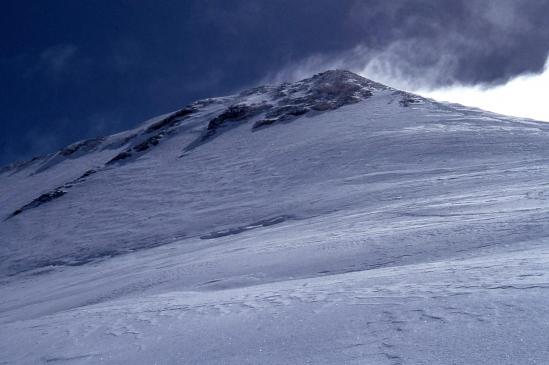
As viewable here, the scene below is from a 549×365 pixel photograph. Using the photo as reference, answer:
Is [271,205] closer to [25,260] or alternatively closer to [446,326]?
[25,260]

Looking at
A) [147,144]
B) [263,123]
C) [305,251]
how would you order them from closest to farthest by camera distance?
[305,251] → [263,123] → [147,144]

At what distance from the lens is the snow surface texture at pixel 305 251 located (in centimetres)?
434

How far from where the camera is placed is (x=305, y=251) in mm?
9531

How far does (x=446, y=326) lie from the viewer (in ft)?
13.3

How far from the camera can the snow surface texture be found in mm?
4340

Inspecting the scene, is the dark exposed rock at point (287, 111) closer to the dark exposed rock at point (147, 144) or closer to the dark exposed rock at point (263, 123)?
the dark exposed rock at point (263, 123)

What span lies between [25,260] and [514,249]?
19497 mm

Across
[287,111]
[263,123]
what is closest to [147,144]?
[263,123]

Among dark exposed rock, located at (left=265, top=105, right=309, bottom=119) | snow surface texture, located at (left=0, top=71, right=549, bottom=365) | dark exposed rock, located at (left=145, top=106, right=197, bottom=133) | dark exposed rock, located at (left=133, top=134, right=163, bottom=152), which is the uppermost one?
dark exposed rock, located at (left=145, top=106, right=197, bottom=133)

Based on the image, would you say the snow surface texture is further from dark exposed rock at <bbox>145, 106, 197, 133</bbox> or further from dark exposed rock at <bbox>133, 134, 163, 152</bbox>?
dark exposed rock at <bbox>145, 106, 197, 133</bbox>

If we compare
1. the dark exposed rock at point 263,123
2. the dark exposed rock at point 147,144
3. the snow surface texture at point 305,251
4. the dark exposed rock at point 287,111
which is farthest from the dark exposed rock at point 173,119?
the snow surface texture at point 305,251

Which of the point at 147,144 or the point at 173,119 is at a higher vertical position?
the point at 173,119

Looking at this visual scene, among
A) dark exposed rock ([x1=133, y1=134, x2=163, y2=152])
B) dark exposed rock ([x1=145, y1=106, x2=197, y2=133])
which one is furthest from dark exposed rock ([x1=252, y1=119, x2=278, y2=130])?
dark exposed rock ([x1=145, y1=106, x2=197, y2=133])

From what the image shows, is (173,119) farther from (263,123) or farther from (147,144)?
(263,123)
